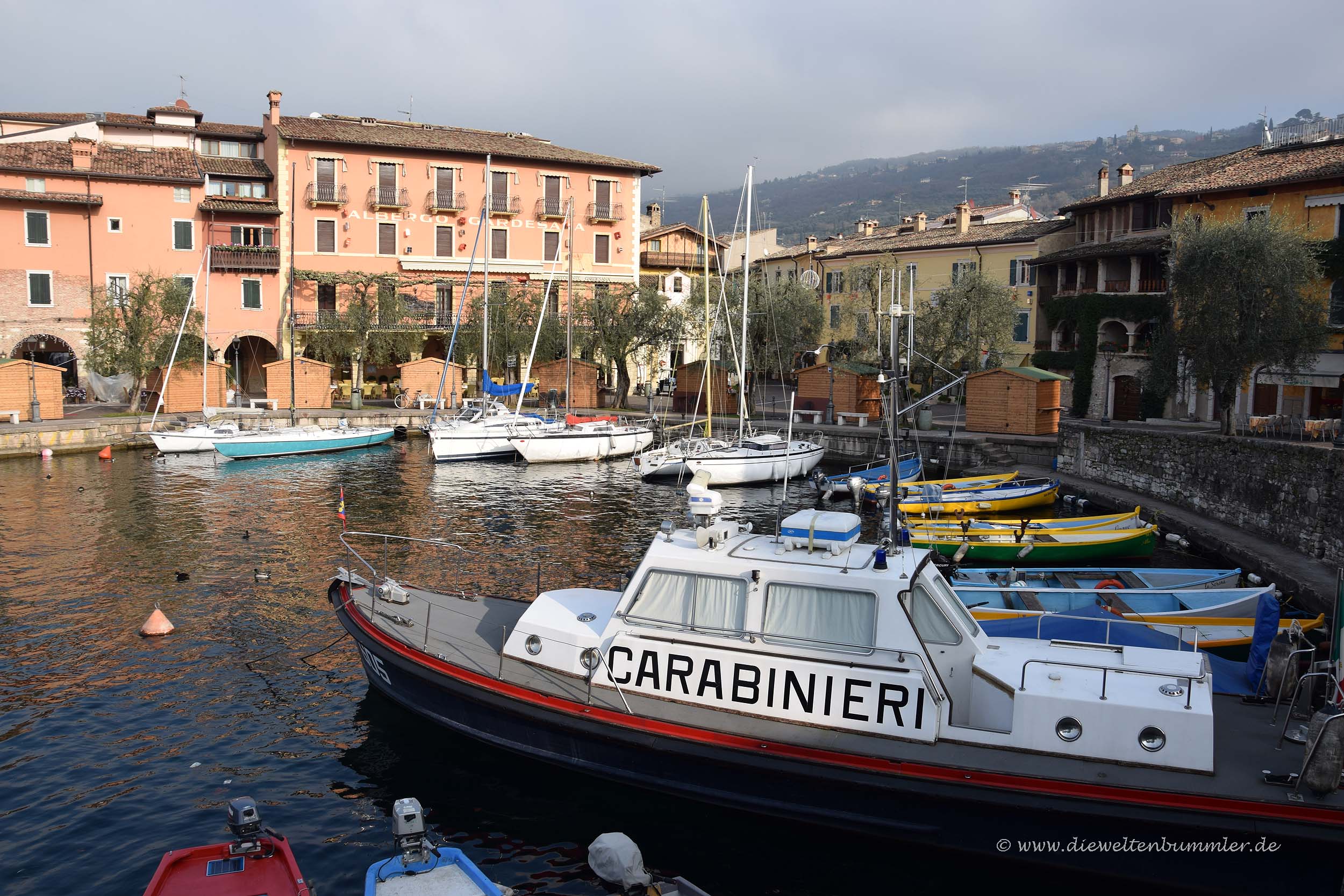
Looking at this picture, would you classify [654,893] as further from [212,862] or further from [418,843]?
[212,862]

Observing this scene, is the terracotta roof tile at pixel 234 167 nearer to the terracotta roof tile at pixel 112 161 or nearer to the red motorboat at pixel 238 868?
the terracotta roof tile at pixel 112 161

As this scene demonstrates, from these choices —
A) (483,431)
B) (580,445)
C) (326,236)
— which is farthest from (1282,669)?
(326,236)

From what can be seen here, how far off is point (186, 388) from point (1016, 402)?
3822cm

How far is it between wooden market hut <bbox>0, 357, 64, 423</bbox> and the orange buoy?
30.0 meters

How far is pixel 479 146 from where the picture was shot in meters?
56.1

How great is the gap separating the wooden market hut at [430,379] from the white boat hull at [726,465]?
19.9m

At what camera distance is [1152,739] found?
9234mm

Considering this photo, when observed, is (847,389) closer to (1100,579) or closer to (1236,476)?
(1236,476)

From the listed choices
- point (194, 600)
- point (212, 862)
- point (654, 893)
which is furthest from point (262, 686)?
point (654, 893)

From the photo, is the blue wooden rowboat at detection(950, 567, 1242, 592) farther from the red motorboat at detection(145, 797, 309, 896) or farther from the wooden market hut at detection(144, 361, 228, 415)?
the wooden market hut at detection(144, 361, 228, 415)

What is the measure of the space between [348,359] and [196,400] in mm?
8877

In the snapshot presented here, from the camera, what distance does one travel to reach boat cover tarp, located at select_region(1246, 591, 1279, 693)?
39.7ft

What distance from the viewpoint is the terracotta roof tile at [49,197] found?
155 ft

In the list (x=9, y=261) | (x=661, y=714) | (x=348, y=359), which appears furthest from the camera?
(x=348, y=359)
